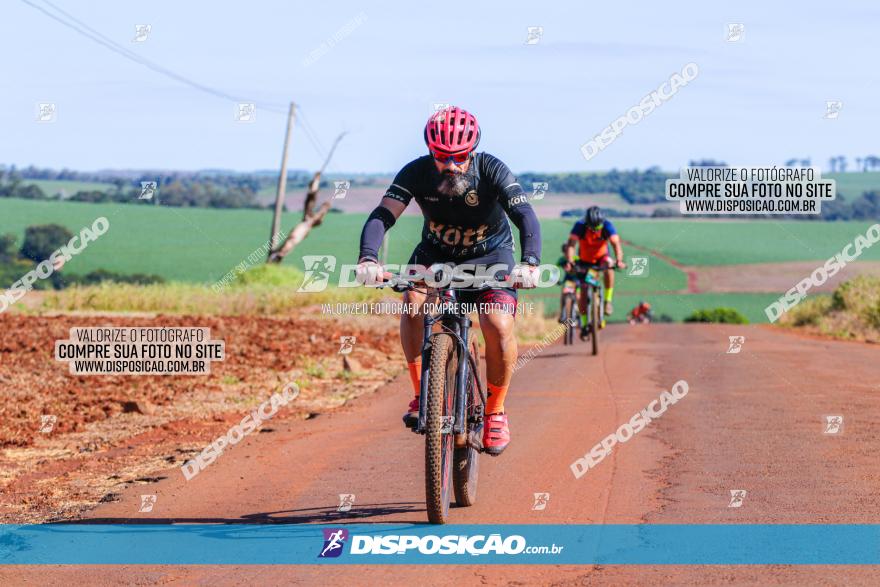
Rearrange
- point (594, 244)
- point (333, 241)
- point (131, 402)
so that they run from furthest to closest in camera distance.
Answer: point (333, 241) → point (594, 244) → point (131, 402)

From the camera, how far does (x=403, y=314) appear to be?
26.1 ft

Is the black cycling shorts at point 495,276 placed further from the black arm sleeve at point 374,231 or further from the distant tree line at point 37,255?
the distant tree line at point 37,255

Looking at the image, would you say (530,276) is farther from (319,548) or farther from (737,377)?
(737,377)

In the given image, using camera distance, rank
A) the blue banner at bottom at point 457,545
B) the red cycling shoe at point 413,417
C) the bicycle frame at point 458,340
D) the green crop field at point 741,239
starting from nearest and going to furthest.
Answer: the blue banner at bottom at point 457,545 → the bicycle frame at point 458,340 → the red cycling shoe at point 413,417 → the green crop field at point 741,239

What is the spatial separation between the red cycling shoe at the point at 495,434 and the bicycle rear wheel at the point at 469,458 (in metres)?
0.06

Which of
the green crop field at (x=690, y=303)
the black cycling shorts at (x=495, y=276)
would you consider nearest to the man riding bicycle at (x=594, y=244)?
the black cycling shorts at (x=495, y=276)

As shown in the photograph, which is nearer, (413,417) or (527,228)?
(413,417)

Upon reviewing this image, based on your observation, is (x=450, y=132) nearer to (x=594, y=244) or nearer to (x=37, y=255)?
(x=594, y=244)

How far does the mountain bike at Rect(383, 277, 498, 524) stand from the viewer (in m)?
7.39

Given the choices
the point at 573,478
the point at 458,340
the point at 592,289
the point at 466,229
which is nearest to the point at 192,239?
the point at 592,289

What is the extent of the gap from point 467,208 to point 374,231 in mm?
636

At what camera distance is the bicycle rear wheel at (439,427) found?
24.1 ft

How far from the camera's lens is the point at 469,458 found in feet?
26.5

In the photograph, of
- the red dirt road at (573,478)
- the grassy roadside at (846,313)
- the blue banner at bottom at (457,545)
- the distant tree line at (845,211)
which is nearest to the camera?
the red dirt road at (573,478)
